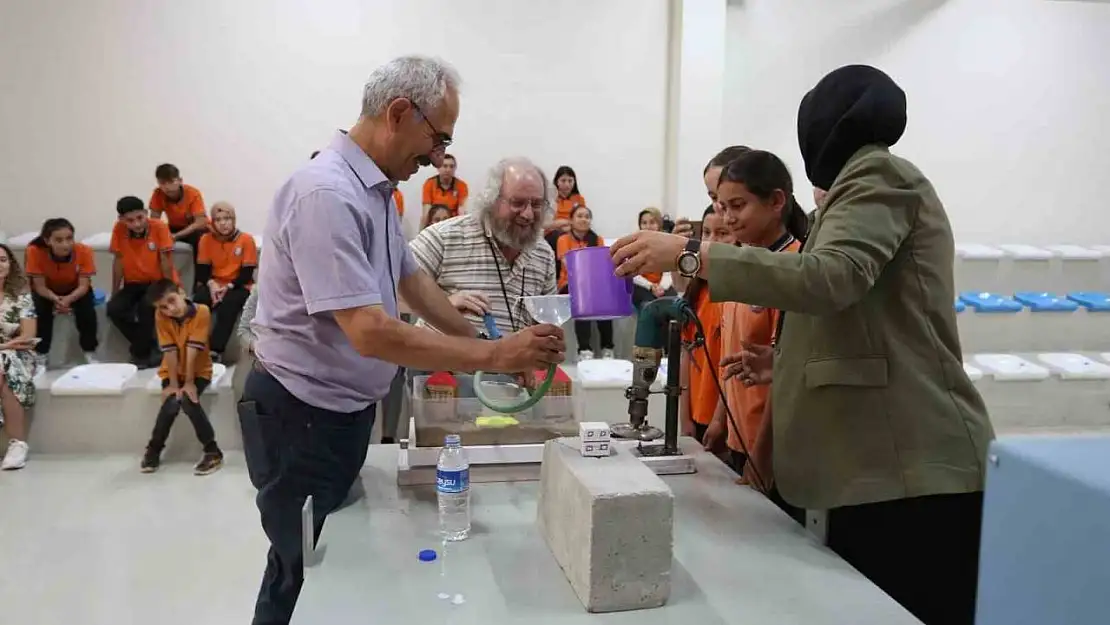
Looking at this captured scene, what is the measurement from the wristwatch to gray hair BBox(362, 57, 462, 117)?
620 millimetres

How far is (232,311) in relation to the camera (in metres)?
5.24

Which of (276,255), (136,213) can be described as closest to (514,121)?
(136,213)

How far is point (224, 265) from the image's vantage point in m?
5.43

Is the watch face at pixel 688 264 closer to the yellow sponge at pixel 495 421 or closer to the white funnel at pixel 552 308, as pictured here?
the white funnel at pixel 552 308

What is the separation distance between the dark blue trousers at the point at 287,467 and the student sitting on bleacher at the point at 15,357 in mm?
3373

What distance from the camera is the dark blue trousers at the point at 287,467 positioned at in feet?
5.41

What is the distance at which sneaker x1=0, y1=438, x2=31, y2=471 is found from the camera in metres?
4.23

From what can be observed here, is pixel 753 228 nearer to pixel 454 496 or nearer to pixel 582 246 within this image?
pixel 454 496

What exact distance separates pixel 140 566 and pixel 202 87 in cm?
431

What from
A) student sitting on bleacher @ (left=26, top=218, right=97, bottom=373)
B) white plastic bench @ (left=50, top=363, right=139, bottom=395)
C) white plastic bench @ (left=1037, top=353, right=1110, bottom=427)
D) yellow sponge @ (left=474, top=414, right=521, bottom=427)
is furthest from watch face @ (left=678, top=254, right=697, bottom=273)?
white plastic bench @ (left=1037, top=353, right=1110, bottom=427)

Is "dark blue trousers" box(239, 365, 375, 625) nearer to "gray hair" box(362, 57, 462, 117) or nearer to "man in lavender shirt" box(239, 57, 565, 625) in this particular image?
"man in lavender shirt" box(239, 57, 565, 625)

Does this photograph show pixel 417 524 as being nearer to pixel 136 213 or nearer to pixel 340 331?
pixel 340 331

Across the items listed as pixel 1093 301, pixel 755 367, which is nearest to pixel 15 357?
pixel 755 367

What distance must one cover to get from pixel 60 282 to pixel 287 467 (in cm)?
438
